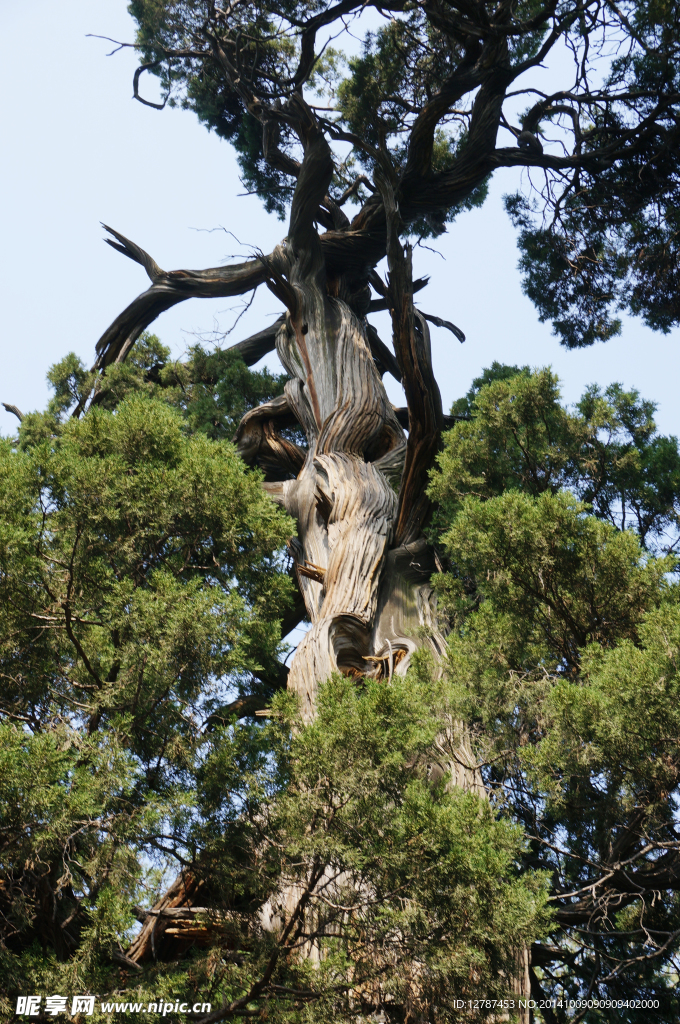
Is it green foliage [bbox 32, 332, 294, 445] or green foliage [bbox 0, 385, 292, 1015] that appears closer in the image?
green foliage [bbox 0, 385, 292, 1015]

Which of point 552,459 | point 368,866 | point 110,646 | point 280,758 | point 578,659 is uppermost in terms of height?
point 552,459

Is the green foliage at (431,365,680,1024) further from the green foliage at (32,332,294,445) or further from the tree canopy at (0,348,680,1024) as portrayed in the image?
the green foliage at (32,332,294,445)

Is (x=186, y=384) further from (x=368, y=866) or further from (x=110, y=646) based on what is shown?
(x=368, y=866)

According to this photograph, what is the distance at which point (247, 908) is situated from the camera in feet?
14.1

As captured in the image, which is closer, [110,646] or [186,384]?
[110,646]

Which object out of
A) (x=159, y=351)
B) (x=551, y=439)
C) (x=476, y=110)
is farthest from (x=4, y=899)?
(x=476, y=110)

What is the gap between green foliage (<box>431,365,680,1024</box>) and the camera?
4.76 metres

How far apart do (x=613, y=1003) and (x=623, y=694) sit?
239cm

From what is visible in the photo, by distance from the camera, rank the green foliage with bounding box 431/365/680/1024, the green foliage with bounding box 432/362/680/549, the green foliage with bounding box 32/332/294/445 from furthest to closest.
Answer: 1. the green foliage with bounding box 32/332/294/445
2. the green foliage with bounding box 432/362/680/549
3. the green foliage with bounding box 431/365/680/1024

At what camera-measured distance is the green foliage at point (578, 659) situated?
4.76 metres

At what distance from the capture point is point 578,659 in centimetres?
588

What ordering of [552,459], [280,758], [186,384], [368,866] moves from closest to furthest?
[368,866], [280,758], [552,459], [186,384]

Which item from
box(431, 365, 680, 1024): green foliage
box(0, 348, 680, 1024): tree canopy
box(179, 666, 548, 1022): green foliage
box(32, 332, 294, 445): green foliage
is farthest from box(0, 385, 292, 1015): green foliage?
box(32, 332, 294, 445): green foliage

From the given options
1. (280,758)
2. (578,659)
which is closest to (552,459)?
→ (578,659)
